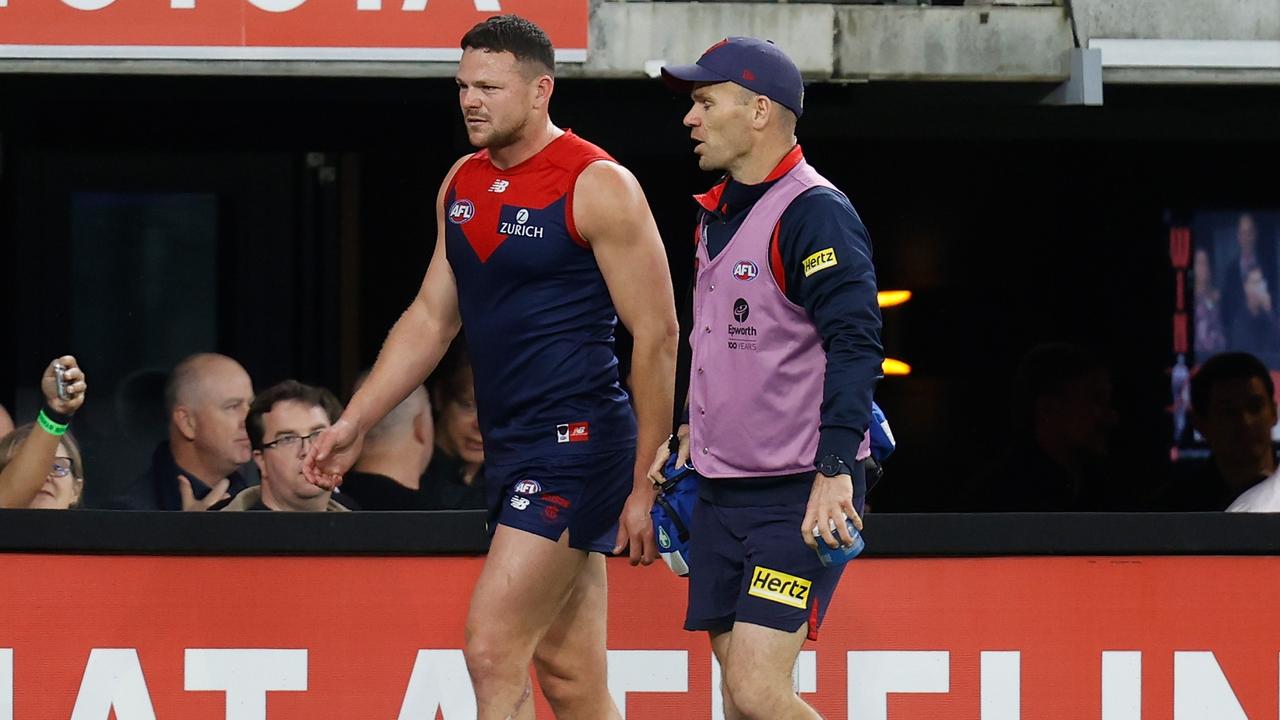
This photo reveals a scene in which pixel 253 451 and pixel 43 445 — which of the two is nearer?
pixel 43 445

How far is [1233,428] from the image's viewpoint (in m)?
7.08

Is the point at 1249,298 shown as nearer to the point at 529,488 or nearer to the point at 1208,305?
the point at 1208,305

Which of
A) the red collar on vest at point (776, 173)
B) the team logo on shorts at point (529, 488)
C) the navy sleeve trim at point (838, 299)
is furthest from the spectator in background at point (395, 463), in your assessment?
the navy sleeve trim at point (838, 299)

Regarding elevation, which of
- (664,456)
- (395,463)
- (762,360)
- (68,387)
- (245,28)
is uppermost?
(245,28)

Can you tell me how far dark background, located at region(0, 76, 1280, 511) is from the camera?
977 centimetres

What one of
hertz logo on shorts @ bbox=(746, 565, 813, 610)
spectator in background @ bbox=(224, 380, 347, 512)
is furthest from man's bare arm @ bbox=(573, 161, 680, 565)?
spectator in background @ bbox=(224, 380, 347, 512)

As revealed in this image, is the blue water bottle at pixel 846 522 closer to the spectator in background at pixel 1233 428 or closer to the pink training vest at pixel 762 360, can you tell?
→ the pink training vest at pixel 762 360

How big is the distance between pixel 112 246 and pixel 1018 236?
16.7 ft

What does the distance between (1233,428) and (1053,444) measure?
701 mm

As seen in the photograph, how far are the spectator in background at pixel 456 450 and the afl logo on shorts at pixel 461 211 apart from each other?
75.4 inches

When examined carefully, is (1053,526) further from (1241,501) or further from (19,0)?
(19,0)

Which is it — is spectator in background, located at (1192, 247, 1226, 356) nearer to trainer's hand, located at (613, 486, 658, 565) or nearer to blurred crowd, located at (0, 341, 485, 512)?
blurred crowd, located at (0, 341, 485, 512)

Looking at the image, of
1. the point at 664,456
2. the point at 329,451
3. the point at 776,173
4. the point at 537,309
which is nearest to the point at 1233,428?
the point at 664,456

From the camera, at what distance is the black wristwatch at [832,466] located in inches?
144
